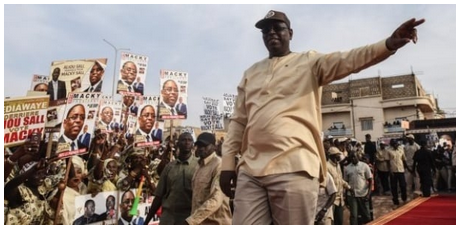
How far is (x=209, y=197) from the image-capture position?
3771 millimetres

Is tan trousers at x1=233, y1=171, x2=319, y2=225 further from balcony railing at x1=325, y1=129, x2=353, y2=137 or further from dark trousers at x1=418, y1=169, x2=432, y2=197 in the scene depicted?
balcony railing at x1=325, y1=129, x2=353, y2=137

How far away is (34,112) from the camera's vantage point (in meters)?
5.18

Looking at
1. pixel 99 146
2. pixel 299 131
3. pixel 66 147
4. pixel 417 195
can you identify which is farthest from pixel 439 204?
pixel 299 131

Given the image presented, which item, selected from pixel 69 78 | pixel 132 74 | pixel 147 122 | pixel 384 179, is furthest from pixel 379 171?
pixel 69 78

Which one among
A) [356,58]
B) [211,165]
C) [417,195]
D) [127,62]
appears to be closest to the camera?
[356,58]

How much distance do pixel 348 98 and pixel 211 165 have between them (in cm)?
3659

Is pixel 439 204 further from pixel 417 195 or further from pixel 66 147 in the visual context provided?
pixel 66 147

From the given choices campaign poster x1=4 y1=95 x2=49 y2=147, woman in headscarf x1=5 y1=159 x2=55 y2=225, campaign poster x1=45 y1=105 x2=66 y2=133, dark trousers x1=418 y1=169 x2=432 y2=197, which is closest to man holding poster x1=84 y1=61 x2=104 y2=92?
campaign poster x1=45 y1=105 x2=66 y2=133

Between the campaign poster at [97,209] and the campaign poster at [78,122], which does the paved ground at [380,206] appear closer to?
the campaign poster at [97,209]

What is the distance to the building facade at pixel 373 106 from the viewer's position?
117 ft

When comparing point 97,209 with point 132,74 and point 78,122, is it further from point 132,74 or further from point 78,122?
point 132,74

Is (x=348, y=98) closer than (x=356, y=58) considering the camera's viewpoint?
No

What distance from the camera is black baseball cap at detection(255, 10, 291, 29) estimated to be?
231 cm

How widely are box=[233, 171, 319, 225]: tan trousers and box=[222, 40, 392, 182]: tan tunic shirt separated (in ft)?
0.14
